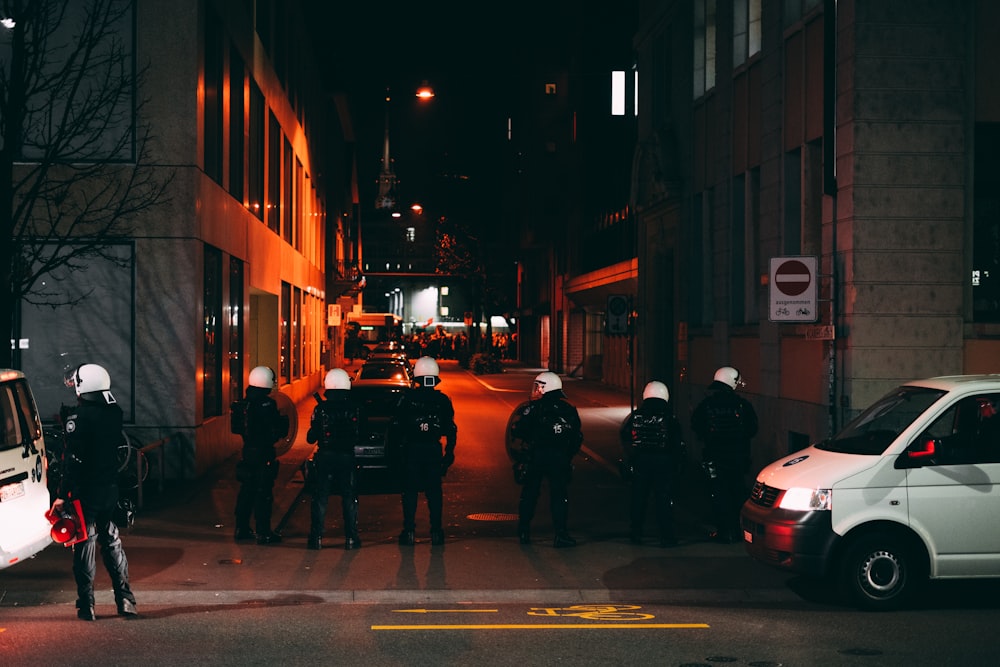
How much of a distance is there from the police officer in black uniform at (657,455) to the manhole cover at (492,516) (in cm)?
235

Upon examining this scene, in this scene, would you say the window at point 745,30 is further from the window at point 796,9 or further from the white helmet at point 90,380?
the white helmet at point 90,380

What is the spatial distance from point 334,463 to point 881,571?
5553mm

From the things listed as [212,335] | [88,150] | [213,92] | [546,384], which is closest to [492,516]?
[546,384]

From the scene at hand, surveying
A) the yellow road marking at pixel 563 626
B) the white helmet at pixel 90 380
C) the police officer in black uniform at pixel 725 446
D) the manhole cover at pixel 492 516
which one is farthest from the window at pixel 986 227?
→ the white helmet at pixel 90 380

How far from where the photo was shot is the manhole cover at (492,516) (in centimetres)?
1498

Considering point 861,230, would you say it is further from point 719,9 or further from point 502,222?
point 502,222

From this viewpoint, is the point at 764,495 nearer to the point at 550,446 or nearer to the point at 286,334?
the point at 550,446

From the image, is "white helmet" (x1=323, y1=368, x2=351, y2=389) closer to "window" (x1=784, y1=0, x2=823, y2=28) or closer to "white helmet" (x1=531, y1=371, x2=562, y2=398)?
"white helmet" (x1=531, y1=371, x2=562, y2=398)

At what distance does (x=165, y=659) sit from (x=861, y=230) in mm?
9864

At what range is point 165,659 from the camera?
7996mm

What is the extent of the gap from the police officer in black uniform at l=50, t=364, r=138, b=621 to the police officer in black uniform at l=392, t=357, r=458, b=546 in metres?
3.82

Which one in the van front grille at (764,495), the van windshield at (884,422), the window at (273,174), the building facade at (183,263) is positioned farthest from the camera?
the window at (273,174)

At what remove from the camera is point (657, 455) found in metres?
12.9

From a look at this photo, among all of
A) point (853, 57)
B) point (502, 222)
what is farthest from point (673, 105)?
point (502, 222)
